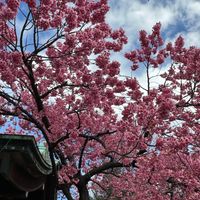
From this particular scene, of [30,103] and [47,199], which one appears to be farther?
[30,103]

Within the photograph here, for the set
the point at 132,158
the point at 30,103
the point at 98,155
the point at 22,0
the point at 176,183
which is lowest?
the point at 176,183

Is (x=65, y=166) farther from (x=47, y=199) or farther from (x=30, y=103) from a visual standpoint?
(x=47, y=199)

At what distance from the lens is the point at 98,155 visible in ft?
47.5

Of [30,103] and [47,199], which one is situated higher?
[30,103]

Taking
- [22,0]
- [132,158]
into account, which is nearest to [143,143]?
[132,158]

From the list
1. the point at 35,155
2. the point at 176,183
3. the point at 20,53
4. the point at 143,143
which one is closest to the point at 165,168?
the point at 176,183

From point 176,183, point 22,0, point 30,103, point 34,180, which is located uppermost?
point 22,0

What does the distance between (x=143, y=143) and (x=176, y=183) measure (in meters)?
1.93

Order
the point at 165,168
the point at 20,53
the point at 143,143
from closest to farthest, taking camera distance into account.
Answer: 1. the point at 20,53
2. the point at 143,143
3. the point at 165,168

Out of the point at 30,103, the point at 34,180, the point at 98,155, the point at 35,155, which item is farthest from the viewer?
the point at 98,155

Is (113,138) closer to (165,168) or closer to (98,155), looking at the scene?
(98,155)

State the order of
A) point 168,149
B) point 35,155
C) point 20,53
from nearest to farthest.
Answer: point 35,155 → point 20,53 → point 168,149

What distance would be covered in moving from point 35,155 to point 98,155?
1044 centimetres

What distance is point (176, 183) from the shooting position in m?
11.1
